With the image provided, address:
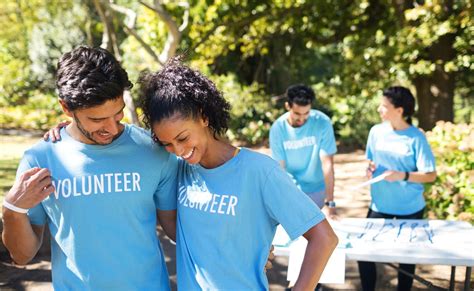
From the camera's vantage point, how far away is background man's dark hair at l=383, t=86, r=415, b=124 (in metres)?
3.60

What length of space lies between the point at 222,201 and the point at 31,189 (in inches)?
23.5

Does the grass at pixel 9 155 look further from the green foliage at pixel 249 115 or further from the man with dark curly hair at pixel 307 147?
the green foliage at pixel 249 115

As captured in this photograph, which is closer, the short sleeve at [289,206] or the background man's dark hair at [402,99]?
the short sleeve at [289,206]

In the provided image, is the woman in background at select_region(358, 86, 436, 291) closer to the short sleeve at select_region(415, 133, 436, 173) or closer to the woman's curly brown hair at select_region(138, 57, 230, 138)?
the short sleeve at select_region(415, 133, 436, 173)

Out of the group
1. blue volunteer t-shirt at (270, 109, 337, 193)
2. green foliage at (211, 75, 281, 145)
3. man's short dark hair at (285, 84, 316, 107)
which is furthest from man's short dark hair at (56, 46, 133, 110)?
green foliage at (211, 75, 281, 145)

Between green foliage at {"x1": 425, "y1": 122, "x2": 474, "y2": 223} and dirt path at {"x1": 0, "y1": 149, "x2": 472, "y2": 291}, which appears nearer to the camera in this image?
dirt path at {"x1": 0, "y1": 149, "x2": 472, "y2": 291}

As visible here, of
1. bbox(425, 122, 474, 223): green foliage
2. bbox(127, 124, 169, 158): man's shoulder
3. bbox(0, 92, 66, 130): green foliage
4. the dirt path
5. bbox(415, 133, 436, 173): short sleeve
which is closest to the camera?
bbox(127, 124, 169, 158): man's shoulder

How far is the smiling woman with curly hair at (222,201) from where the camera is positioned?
5.02ft

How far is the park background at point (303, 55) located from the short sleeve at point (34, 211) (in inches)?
109

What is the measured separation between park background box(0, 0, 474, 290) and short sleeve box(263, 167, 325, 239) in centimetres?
300

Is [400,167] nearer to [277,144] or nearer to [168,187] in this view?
[277,144]

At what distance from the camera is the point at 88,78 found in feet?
5.30

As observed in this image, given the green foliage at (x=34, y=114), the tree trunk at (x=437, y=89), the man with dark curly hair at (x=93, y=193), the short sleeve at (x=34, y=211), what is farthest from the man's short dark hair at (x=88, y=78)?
the green foliage at (x=34, y=114)

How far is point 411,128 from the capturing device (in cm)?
362
